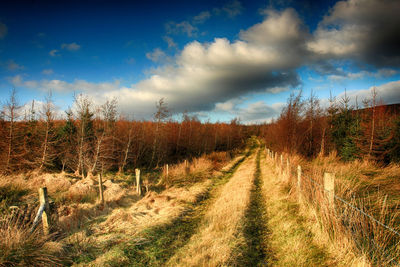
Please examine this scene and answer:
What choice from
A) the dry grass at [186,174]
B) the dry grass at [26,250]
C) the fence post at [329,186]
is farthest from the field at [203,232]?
the dry grass at [186,174]

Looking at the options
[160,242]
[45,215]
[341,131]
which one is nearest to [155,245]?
[160,242]

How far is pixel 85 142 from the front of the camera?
604 inches

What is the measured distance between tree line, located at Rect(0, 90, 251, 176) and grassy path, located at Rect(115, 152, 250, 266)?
937cm

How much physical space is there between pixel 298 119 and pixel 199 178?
1065 cm

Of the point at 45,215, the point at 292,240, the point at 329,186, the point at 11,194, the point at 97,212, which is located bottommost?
the point at 97,212

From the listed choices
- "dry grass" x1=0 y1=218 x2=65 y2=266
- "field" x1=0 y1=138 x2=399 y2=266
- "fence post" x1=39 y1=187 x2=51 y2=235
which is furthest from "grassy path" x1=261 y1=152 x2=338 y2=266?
"fence post" x1=39 y1=187 x2=51 y2=235

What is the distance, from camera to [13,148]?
12.5 meters

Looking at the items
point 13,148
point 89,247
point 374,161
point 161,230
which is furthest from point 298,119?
point 13,148

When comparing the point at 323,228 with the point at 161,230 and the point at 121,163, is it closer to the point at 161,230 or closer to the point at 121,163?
the point at 161,230

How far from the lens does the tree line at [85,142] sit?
12.7 meters

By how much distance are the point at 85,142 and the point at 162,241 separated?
44.4 feet

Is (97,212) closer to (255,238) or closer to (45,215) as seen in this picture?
(45,215)

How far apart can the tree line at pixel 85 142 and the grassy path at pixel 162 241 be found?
937 cm

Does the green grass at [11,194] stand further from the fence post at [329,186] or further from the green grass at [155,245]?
the fence post at [329,186]
